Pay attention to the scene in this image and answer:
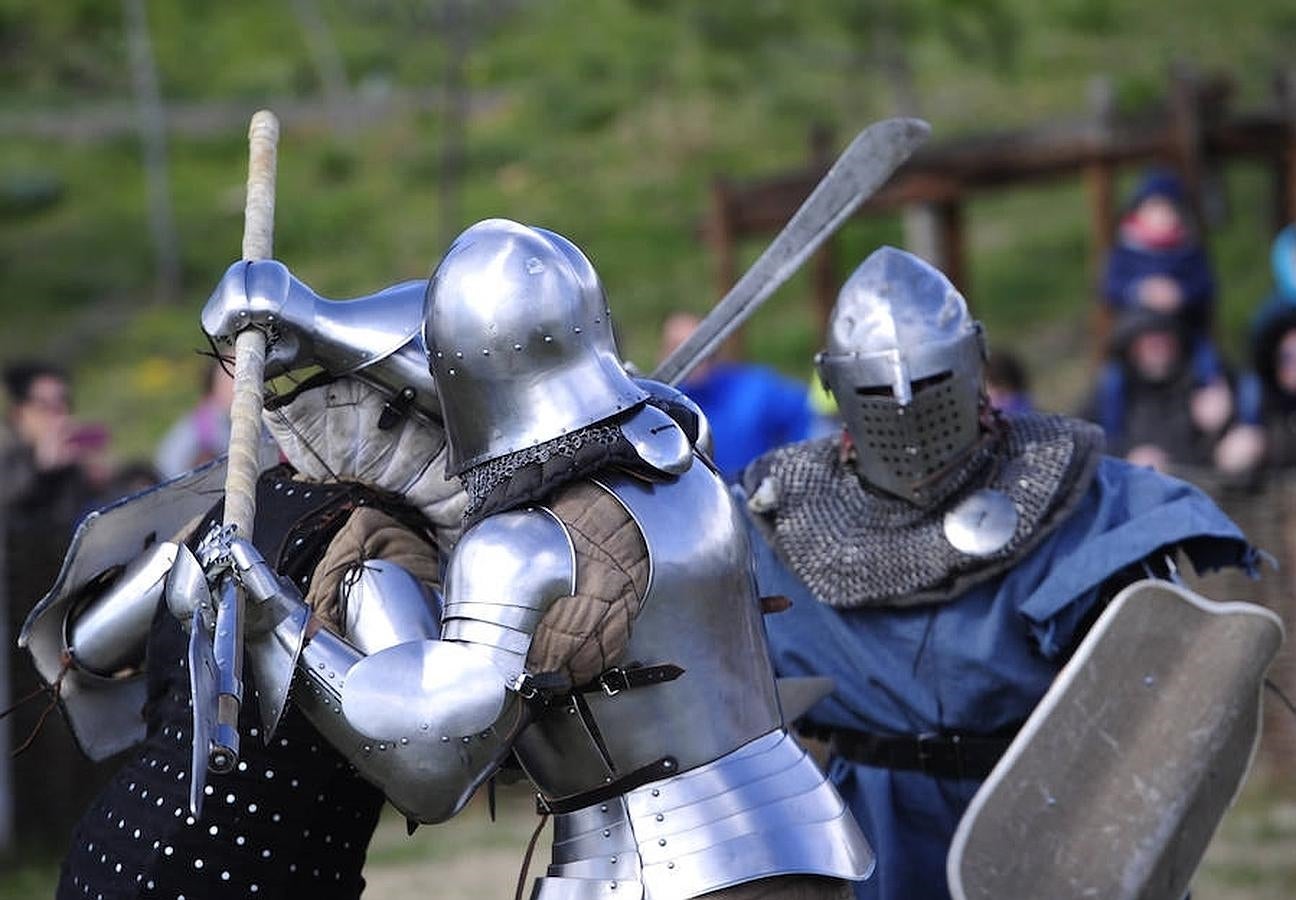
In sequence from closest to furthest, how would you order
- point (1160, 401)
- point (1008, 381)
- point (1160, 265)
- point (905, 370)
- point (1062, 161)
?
point (905, 370) → point (1008, 381) → point (1160, 401) → point (1160, 265) → point (1062, 161)

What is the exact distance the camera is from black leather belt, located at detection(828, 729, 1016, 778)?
12.7 ft

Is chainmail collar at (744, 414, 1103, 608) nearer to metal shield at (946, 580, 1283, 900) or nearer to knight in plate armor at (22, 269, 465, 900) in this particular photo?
metal shield at (946, 580, 1283, 900)

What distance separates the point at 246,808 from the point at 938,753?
1.36 metres

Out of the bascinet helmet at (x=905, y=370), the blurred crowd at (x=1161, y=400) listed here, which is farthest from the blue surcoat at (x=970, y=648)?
the blurred crowd at (x=1161, y=400)

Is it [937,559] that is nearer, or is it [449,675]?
[449,675]

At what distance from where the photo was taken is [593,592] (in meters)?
2.79

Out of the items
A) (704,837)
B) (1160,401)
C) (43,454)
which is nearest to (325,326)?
(704,837)

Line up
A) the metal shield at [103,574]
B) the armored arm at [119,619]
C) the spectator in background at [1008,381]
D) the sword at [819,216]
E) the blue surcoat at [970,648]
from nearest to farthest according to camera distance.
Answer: the armored arm at [119,619] → the metal shield at [103,574] → the blue surcoat at [970,648] → the sword at [819,216] → the spectator in background at [1008,381]

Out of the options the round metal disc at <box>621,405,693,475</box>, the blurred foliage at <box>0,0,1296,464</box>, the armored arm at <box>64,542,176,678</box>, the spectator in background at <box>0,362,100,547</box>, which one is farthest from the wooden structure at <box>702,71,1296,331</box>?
the round metal disc at <box>621,405,693,475</box>

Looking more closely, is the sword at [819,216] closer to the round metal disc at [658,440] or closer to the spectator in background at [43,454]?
the round metal disc at [658,440]

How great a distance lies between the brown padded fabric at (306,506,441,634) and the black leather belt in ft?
3.61

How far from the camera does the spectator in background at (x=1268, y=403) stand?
696cm

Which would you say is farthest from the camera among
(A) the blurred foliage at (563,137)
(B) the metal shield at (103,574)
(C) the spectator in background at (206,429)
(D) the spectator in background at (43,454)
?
(A) the blurred foliage at (563,137)

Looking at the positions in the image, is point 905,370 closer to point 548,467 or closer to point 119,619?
point 548,467
